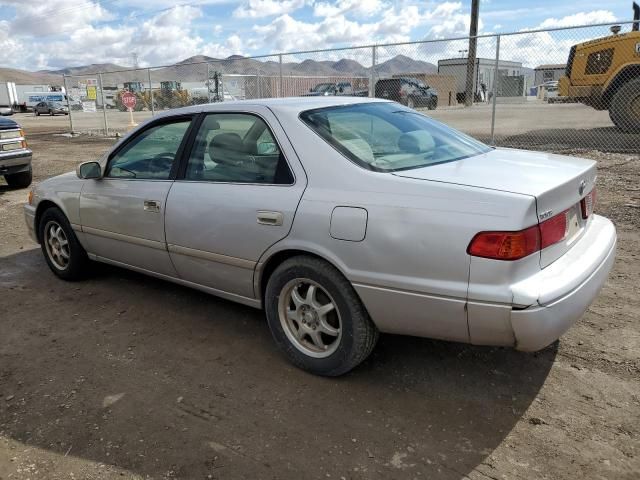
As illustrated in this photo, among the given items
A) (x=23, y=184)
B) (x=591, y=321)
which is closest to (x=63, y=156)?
(x=23, y=184)

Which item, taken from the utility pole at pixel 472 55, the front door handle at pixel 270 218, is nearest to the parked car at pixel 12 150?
the front door handle at pixel 270 218

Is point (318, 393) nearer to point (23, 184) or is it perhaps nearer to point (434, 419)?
point (434, 419)

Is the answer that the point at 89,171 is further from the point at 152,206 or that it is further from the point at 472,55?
the point at 472,55

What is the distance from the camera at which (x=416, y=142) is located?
3.37m

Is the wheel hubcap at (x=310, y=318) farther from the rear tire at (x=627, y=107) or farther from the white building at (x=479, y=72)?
the rear tire at (x=627, y=107)

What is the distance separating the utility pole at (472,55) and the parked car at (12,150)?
800 centimetres

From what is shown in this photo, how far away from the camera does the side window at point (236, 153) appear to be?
321 cm

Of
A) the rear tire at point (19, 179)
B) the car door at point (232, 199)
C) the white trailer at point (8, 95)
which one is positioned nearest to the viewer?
the car door at point (232, 199)

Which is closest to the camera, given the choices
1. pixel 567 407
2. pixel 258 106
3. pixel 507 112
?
pixel 567 407

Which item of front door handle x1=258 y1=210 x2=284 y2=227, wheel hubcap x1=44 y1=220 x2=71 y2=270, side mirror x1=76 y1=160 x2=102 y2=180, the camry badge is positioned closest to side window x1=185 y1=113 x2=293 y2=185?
front door handle x1=258 y1=210 x2=284 y2=227

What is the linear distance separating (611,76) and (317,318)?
11.8 m

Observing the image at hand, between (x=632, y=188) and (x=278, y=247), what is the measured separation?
6315 millimetres

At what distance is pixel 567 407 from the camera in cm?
278

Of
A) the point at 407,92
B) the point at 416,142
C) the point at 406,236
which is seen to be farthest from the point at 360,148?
the point at 407,92
